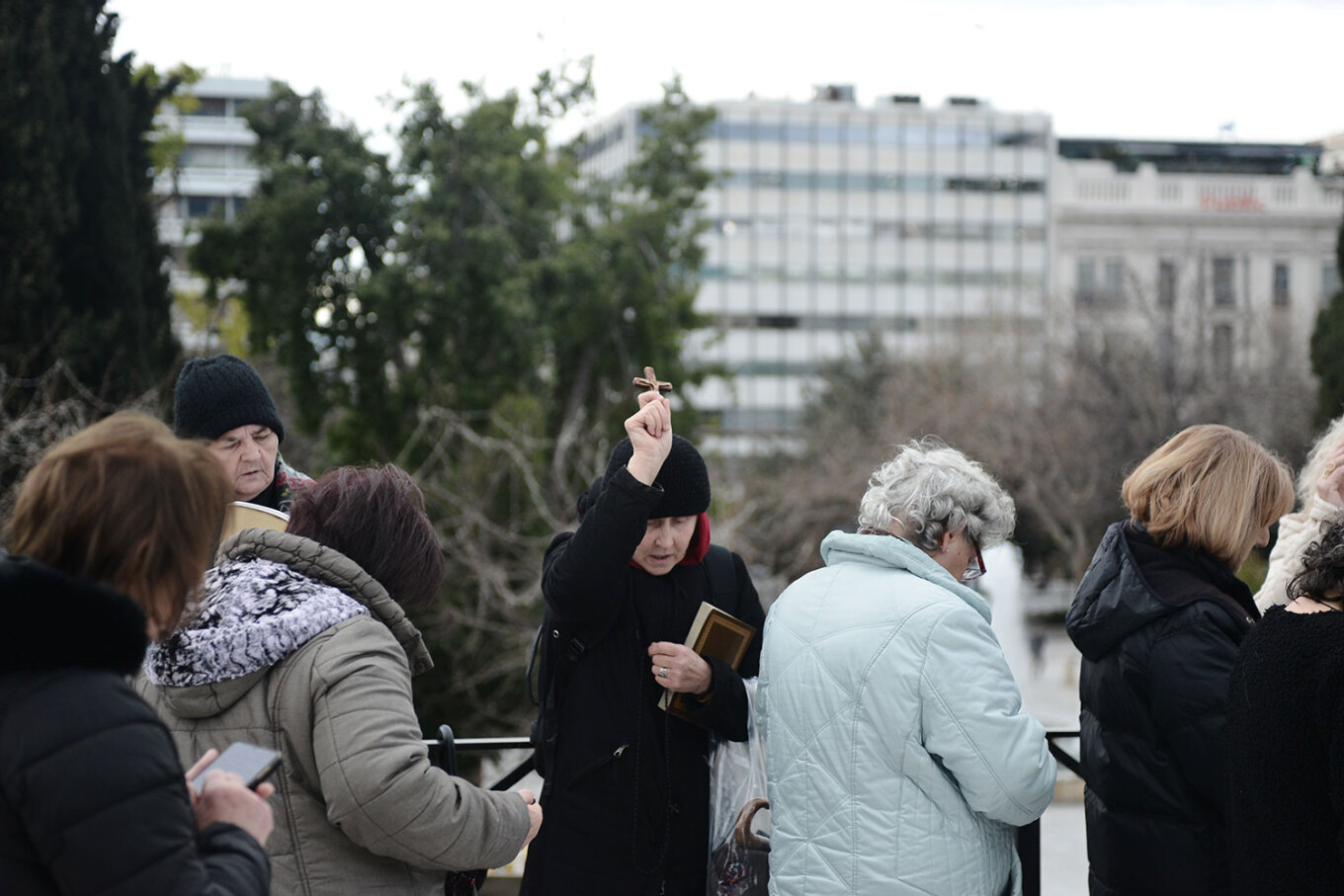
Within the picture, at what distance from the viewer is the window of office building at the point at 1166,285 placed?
1093 inches

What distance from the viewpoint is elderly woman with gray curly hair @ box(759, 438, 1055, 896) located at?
8.33 feet

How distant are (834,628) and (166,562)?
1.43m

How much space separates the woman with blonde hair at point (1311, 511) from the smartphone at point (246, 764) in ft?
8.22

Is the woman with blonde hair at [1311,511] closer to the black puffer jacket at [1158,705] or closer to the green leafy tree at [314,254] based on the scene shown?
the black puffer jacket at [1158,705]

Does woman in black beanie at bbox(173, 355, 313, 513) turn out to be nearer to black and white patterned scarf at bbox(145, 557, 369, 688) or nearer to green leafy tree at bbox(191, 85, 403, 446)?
black and white patterned scarf at bbox(145, 557, 369, 688)

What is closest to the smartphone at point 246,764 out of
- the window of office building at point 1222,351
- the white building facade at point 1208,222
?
the window of office building at point 1222,351

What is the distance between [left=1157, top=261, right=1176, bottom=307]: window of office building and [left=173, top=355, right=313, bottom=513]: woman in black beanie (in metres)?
26.9

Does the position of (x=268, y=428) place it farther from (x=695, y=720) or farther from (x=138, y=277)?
(x=138, y=277)

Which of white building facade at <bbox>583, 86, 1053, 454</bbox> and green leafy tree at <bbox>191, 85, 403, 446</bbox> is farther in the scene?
white building facade at <bbox>583, 86, 1053, 454</bbox>

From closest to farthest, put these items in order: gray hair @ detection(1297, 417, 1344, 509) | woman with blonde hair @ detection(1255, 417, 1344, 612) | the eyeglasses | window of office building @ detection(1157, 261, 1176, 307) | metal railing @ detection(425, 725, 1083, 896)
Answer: the eyeglasses < woman with blonde hair @ detection(1255, 417, 1344, 612) < metal railing @ detection(425, 725, 1083, 896) < gray hair @ detection(1297, 417, 1344, 509) < window of office building @ detection(1157, 261, 1176, 307)

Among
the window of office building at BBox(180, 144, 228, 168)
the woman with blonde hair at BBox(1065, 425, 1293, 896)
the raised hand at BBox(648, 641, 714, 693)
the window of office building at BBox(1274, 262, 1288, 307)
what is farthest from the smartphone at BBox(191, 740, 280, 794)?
the window of office building at BBox(180, 144, 228, 168)

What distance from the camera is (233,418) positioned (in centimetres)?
339

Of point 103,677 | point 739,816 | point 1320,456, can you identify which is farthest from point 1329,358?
point 103,677

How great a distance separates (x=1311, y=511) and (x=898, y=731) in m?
1.69
